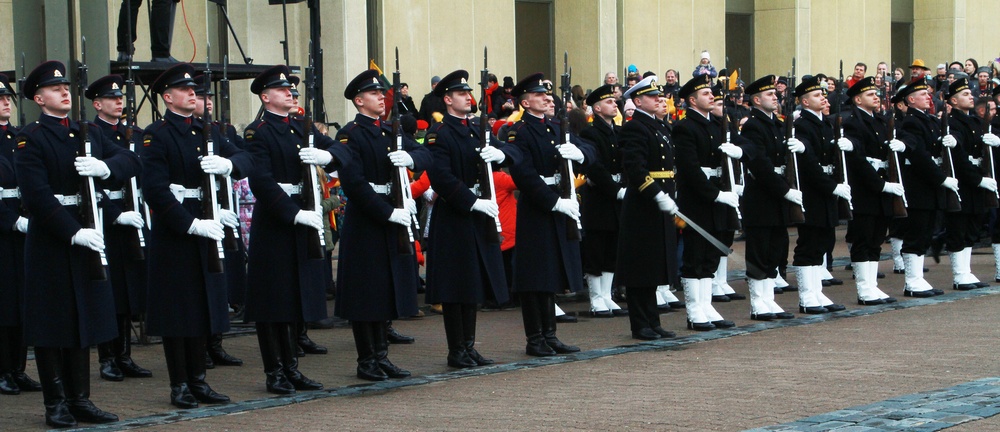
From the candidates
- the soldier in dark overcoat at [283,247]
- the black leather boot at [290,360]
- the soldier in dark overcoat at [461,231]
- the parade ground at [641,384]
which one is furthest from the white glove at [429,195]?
the black leather boot at [290,360]

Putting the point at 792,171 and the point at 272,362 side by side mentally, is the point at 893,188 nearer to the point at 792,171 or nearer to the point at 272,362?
the point at 792,171

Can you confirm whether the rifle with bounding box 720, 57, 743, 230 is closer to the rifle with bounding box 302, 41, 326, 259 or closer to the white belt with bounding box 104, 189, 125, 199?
the rifle with bounding box 302, 41, 326, 259

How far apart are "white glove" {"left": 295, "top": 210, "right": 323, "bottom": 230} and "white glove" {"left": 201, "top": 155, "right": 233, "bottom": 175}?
531 millimetres

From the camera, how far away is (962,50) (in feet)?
103

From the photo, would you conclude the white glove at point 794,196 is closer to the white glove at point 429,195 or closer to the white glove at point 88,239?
the white glove at point 429,195

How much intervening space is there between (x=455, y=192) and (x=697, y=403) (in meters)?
2.35

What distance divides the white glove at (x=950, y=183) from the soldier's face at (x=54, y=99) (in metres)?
8.04

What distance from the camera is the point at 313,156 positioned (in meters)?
8.70

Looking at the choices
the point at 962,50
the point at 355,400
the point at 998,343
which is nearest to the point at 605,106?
the point at 998,343

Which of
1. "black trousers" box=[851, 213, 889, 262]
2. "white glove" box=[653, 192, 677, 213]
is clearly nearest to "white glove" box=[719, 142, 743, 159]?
"white glove" box=[653, 192, 677, 213]

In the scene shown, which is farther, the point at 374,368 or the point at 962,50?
the point at 962,50

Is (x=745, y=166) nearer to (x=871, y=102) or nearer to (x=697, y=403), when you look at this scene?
(x=871, y=102)

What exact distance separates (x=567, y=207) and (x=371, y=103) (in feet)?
5.29

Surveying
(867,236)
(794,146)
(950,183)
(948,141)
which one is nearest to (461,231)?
(794,146)
